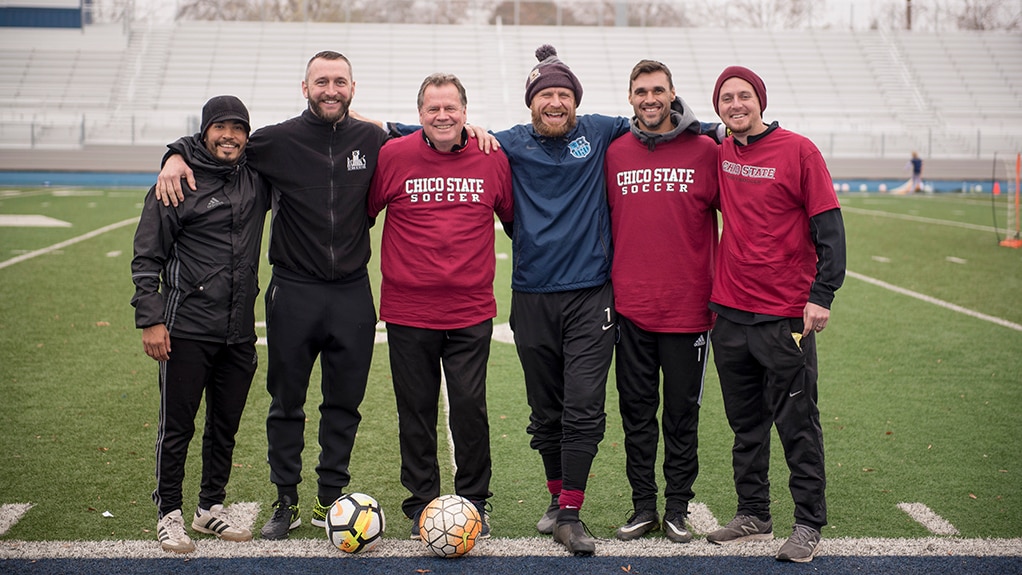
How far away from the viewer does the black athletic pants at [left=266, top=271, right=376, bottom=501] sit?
4242mm

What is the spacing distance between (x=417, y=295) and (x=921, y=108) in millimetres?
38538

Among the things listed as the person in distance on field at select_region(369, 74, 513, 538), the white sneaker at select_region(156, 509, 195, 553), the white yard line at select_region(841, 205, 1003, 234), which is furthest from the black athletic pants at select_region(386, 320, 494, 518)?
the white yard line at select_region(841, 205, 1003, 234)

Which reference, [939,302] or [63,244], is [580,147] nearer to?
[939,302]

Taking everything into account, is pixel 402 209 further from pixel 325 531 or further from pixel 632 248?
pixel 325 531

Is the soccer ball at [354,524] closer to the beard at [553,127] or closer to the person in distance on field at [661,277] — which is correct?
the person in distance on field at [661,277]

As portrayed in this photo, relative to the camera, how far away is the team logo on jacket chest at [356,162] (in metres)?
4.29

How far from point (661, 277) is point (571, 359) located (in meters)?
0.52

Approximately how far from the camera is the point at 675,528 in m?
4.25

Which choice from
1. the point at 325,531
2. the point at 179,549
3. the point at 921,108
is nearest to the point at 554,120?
the point at 325,531

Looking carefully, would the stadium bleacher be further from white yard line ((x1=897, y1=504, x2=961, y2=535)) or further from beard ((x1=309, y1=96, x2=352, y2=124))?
white yard line ((x1=897, y1=504, x2=961, y2=535))

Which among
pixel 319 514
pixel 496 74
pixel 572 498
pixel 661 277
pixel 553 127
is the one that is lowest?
pixel 319 514

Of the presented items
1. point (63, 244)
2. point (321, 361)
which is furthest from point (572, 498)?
point (63, 244)

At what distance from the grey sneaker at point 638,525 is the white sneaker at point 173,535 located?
1781 millimetres

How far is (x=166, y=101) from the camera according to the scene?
36.8 m
